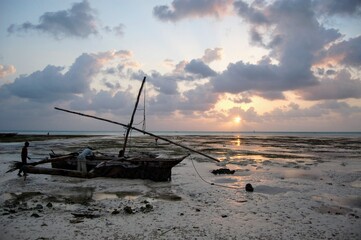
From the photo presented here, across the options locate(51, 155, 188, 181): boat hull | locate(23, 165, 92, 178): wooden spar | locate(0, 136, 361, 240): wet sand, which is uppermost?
locate(23, 165, 92, 178): wooden spar

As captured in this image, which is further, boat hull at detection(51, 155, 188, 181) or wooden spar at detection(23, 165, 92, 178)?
boat hull at detection(51, 155, 188, 181)

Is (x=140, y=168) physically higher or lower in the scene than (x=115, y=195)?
higher

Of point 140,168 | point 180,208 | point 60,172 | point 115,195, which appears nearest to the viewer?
point 180,208

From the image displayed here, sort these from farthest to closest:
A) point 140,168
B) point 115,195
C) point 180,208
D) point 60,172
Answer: point 140,168, point 115,195, point 60,172, point 180,208

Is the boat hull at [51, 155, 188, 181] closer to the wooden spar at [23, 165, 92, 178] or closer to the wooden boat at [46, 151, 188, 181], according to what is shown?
the wooden boat at [46, 151, 188, 181]

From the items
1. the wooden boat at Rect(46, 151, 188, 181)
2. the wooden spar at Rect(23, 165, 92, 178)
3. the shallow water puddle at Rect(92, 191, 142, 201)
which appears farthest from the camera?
the wooden boat at Rect(46, 151, 188, 181)

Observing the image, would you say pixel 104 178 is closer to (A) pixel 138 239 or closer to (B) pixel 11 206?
(B) pixel 11 206

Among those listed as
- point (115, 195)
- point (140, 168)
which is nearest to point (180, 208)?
point (115, 195)

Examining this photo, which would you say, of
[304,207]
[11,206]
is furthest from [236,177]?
[11,206]

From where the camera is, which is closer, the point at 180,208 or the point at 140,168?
the point at 180,208

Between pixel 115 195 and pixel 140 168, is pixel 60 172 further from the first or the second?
pixel 140 168

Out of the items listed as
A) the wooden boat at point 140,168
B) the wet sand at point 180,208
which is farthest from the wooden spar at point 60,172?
the wooden boat at point 140,168

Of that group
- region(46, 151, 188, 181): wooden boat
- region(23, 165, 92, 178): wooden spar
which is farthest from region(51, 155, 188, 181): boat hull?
region(23, 165, 92, 178): wooden spar

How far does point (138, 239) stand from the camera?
7070mm
